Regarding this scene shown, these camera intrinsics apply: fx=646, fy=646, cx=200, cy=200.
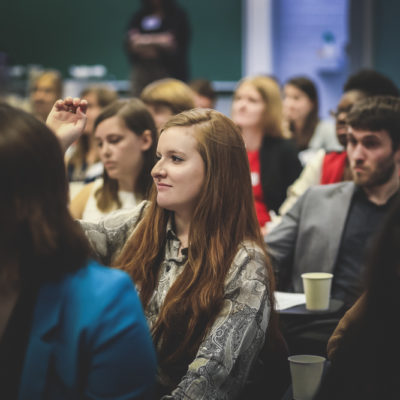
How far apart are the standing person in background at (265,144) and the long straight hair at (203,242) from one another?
198 centimetres

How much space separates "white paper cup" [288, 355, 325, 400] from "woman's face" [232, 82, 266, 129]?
2.84 meters

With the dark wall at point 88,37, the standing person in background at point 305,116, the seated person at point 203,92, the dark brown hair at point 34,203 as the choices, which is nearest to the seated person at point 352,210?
the dark brown hair at point 34,203

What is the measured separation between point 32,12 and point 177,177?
8673 millimetres

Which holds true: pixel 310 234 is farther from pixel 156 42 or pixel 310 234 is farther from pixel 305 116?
pixel 156 42

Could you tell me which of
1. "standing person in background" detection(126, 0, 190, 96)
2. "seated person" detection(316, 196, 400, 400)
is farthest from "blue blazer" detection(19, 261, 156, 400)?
"standing person in background" detection(126, 0, 190, 96)

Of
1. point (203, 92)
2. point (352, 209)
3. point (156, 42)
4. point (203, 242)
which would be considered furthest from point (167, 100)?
point (203, 92)

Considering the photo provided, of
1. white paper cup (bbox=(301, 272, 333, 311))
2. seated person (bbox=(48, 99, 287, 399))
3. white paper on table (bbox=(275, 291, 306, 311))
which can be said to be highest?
seated person (bbox=(48, 99, 287, 399))

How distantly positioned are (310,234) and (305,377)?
116cm

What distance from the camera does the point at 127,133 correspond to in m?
3.28

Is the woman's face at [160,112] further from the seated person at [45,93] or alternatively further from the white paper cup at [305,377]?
the seated person at [45,93]

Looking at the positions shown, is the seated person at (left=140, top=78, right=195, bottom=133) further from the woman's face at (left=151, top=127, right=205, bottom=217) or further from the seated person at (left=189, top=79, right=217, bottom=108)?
the seated person at (left=189, top=79, right=217, bottom=108)

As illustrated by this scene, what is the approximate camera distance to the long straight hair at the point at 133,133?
322 cm

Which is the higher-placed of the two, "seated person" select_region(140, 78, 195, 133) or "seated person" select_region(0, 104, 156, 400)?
"seated person" select_region(140, 78, 195, 133)

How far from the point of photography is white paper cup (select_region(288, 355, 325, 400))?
171 cm
